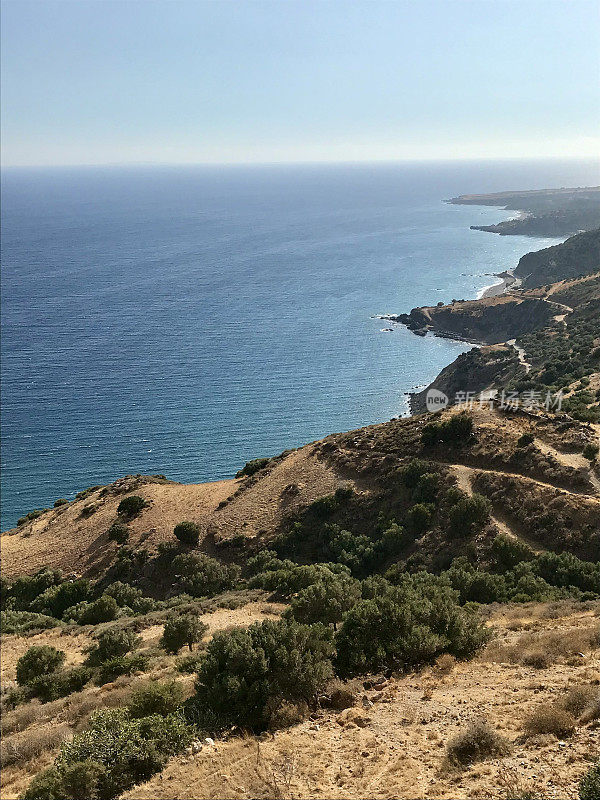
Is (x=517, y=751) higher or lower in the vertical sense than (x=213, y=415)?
higher

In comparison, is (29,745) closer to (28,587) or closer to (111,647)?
(111,647)

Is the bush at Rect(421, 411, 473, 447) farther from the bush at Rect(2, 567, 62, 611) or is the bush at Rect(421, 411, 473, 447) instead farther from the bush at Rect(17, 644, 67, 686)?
the bush at Rect(2, 567, 62, 611)

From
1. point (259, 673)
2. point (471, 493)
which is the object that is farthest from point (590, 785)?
point (471, 493)

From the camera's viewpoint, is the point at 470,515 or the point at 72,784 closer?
the point at 72,784

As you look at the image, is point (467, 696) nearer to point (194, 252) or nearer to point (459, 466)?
point (459, 466)

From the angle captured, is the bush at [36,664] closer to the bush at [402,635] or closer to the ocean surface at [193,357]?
the bush at [402,635]

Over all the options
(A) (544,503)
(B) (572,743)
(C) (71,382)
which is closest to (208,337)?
(C) (71,382)

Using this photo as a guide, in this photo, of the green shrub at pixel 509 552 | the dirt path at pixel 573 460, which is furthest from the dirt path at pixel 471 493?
the dirt path at pixel 573 460
